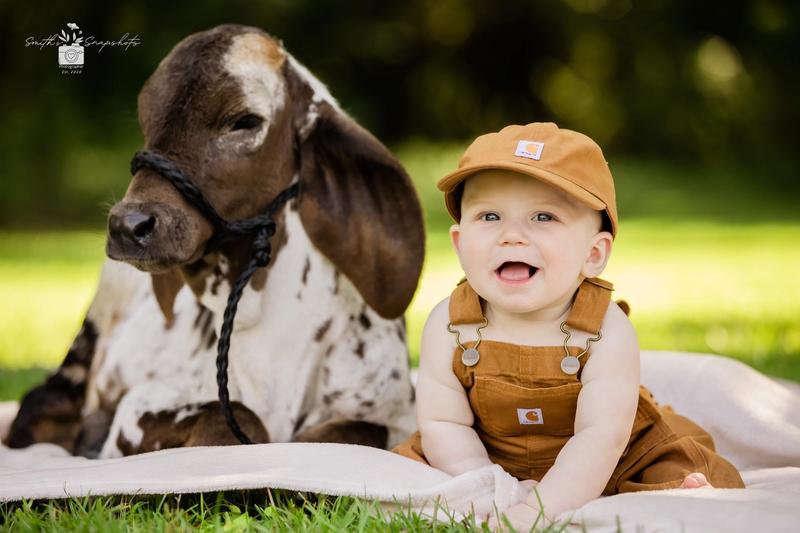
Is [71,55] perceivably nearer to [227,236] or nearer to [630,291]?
[227,236]

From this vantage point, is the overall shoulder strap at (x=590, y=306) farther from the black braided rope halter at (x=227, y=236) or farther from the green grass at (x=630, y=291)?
the black braided rope halter at (x=227, y=236)

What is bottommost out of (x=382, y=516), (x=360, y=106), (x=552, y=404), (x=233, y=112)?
(x=382, y=516)

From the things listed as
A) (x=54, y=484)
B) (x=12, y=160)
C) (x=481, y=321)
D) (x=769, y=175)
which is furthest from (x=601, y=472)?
(x=769, y=175)

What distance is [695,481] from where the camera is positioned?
107 inches

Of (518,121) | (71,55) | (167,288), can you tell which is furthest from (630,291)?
(518,121)

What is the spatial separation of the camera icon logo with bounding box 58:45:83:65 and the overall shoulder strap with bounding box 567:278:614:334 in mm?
2888

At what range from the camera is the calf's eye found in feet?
10.5

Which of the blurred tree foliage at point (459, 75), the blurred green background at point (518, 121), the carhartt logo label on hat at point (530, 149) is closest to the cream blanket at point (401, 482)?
the carhartt logo label on hat at point (530, 149)

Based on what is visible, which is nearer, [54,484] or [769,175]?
[54,484]

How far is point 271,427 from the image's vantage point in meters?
3.38

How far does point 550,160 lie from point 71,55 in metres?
3.15

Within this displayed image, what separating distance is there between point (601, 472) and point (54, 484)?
1414mm

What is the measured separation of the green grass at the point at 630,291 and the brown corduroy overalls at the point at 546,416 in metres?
0.43

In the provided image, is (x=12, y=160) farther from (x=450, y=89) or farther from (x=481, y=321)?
(x=481, y=321)
